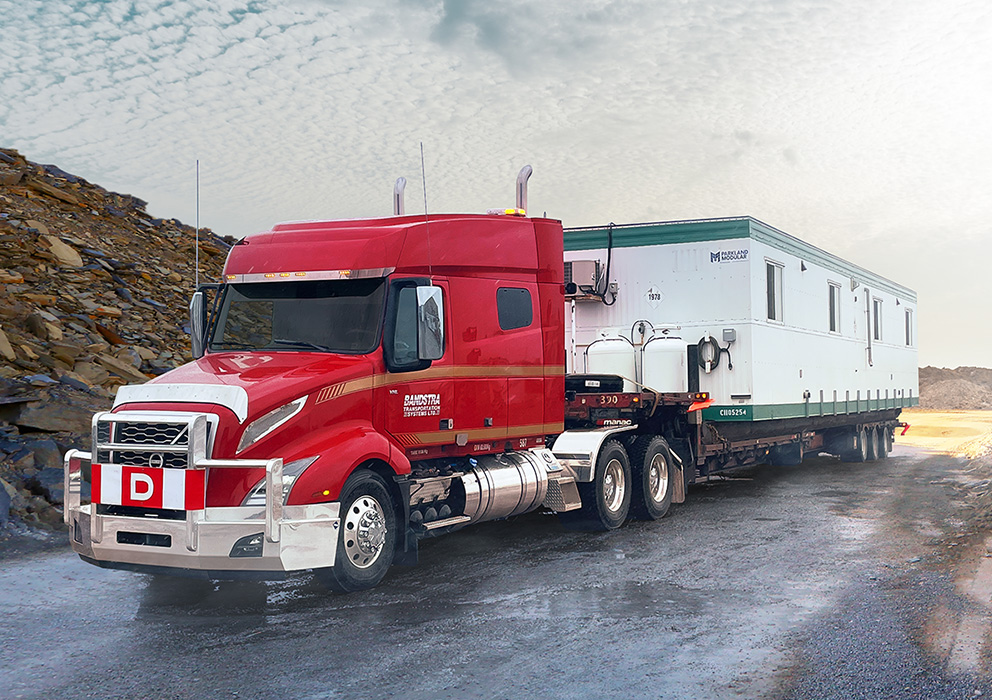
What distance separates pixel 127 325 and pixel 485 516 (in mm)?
16257

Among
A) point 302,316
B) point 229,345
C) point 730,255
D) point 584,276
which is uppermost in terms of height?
point 730,255

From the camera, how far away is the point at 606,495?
1168 cm

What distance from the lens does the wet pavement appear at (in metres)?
5.82

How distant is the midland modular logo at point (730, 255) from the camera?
44.8 feet

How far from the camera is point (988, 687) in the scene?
5645mm

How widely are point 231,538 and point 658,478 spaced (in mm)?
6974

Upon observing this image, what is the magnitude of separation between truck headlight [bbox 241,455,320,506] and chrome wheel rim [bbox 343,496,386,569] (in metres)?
0.64

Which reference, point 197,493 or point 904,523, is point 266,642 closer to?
point 197,493

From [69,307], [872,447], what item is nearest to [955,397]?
[872,447]

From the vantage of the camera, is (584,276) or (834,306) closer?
(584,276)

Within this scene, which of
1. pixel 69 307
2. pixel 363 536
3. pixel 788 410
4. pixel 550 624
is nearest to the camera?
pixel 550 624

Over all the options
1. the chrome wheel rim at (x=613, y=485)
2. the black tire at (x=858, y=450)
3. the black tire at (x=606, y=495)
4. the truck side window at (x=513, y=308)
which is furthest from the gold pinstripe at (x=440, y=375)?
the black tire at (x=858, y=450)

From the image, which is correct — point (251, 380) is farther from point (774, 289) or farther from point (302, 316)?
point (774, 289)

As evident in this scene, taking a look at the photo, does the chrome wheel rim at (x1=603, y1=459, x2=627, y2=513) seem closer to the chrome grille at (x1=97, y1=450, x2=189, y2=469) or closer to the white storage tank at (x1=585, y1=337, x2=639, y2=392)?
the white storage tank at (x1=585, y1=337, x2=639, y2=392)
